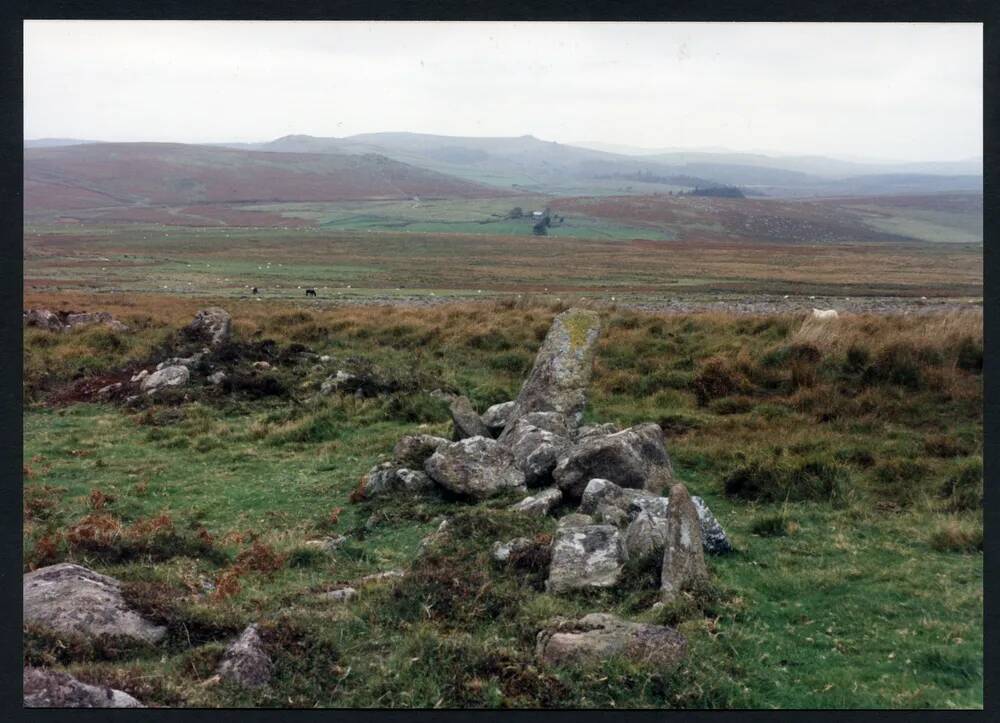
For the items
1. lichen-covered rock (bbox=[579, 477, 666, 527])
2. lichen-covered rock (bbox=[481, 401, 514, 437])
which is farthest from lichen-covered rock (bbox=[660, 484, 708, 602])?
lichen-covered rock (bbox=[481, 401, 514, 437])

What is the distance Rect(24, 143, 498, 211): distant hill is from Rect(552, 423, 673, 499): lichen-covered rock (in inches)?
6054

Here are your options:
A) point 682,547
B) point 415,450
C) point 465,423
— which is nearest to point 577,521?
point 682,547

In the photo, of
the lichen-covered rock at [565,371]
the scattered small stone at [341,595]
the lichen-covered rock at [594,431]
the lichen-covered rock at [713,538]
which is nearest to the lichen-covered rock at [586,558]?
the lichen-covered rock at [713,538]

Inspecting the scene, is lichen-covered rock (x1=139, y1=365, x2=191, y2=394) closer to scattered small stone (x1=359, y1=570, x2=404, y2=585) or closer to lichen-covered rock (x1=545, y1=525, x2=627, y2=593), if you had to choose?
scattered small stone (x1=359, y1=570, x2=404, y2=585)

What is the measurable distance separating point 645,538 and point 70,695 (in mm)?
5491

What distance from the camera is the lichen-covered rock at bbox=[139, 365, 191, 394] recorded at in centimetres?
1980

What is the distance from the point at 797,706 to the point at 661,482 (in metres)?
5.26

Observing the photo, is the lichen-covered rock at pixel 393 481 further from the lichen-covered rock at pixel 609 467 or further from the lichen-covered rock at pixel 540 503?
the lichen-covered rock at pixel 609 467

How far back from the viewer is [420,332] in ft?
91.2

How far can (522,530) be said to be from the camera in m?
10.1

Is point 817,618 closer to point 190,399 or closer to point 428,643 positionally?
point 428,643

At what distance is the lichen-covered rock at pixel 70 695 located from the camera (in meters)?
6.27

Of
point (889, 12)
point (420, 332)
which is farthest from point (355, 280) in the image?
point (889, 12)

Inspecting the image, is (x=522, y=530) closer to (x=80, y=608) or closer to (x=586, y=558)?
(x=586, y=558)
